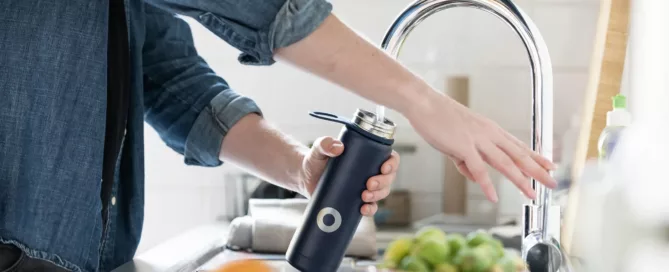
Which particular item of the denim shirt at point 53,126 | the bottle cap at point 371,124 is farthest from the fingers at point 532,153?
the denim shirt at point 53,126

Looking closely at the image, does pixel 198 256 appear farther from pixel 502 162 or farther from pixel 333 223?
pixel 502 162

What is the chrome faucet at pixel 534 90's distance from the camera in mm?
764

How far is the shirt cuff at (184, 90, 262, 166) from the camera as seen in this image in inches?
39.2

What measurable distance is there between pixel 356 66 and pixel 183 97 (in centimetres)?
45

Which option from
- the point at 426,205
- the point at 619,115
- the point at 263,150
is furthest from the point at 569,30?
the point at 263,150

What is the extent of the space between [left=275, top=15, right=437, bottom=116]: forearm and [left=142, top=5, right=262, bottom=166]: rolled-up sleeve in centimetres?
37

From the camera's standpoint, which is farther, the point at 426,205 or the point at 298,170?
the point at 426,205

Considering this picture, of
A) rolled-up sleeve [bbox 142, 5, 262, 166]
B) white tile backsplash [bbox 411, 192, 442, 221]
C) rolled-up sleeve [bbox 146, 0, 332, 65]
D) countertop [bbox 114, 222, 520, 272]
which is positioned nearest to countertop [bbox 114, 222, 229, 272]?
countertop [bbox 114, 222, 520, 272]

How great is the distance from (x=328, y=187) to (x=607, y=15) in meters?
0.73

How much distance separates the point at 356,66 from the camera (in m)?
0.63

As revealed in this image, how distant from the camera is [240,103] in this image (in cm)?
100

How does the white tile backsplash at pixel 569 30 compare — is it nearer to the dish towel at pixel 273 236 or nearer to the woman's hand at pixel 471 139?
the dish towel at pixel 273 236

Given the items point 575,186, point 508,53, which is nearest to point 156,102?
point 575,186

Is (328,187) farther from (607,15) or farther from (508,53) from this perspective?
(508,53)
